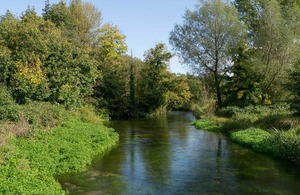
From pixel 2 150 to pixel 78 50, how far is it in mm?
20948

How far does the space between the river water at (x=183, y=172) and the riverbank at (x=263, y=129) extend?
0.78m

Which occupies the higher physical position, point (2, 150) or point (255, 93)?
point (255, 93)

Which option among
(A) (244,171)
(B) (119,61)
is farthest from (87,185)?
(B) (119,61)

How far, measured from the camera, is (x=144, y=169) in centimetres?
1616

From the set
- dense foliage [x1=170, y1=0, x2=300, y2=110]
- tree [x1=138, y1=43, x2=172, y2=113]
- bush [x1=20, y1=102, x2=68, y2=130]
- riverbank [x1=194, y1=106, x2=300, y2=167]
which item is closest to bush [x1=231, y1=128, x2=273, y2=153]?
riverbank [x1=194, y1=106, x2=300, y2=167]

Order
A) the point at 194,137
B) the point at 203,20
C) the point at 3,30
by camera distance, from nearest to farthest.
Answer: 1. the point at 194,137
2. the point at 3,30
3. the point at 203,20

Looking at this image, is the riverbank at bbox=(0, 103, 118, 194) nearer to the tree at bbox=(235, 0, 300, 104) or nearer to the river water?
the river water

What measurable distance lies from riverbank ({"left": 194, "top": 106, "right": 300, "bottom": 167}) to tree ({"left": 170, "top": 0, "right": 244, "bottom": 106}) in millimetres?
7412

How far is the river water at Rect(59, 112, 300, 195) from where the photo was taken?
12.9 meters

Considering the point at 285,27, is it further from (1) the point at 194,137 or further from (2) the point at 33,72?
(2) the point at 33,72

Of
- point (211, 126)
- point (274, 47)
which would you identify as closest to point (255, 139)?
point (211, 126)

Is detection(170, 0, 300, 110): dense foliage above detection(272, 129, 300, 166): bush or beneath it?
above

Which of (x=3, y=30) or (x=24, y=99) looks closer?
(x=24, y=99)

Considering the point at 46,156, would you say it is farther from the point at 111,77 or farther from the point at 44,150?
the point at 111,77
